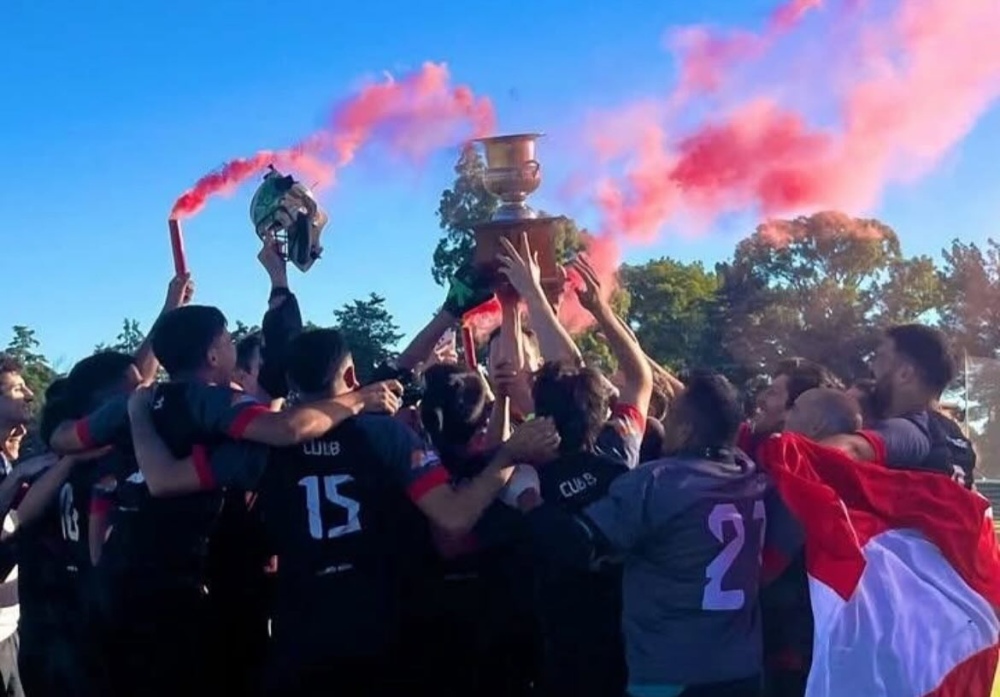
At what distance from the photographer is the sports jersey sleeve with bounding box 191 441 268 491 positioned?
543 cm

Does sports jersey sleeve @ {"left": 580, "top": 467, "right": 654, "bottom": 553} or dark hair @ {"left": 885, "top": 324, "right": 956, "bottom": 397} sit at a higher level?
dark hair @ {"left": 885, "top": 324, "right": 956, "bottom": 397}

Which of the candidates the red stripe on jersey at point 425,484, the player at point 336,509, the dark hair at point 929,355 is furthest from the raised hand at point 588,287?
the red stripe on jersey at point 425,484

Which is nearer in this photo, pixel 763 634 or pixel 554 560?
pixel 554 560

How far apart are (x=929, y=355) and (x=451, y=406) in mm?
2203

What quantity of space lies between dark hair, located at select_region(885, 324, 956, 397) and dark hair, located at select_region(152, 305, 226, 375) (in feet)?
10.1

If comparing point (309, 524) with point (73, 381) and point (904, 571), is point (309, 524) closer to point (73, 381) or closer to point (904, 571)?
point (73, 381)

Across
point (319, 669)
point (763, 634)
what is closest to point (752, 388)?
point (763, 634)

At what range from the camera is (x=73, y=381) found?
642 centimetres

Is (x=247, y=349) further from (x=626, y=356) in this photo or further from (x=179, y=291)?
(x=626, y=356)

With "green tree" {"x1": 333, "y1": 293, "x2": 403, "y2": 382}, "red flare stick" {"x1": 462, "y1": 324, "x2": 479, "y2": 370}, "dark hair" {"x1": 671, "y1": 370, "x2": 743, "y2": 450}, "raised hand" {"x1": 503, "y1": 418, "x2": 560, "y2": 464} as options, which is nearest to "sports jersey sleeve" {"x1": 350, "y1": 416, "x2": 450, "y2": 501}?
"raised hand" {"x1": 503, "y1": 418, "x2": 560, "y2": 464}

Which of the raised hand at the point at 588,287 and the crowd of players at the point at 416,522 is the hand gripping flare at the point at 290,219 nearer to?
the crowd of players at the point at 416,522

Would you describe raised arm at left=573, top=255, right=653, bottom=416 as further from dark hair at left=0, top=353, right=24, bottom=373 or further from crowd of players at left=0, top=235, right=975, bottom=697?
dark hair at left=0, top=353, right=24, bottom=373

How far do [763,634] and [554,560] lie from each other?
3.74 ft

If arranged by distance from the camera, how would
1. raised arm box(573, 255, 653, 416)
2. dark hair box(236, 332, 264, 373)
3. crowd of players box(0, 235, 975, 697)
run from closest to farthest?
crowd of players box(0, 235, 975, 697) < raised arm box(573, 255, 653, 416) < dark hair box(236, 332, 264, 373)
